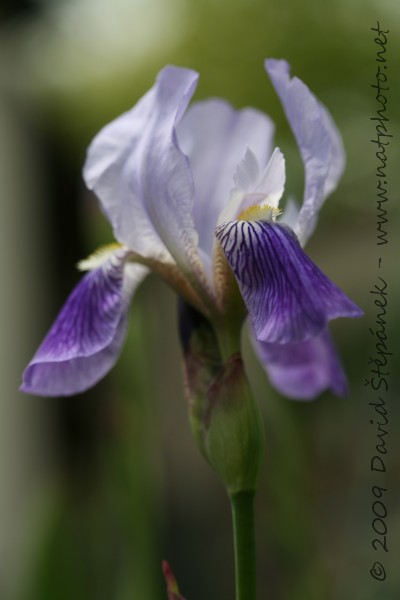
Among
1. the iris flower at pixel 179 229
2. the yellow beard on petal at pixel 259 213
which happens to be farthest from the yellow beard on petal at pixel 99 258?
the yellow beard on petal at pixel 259 213

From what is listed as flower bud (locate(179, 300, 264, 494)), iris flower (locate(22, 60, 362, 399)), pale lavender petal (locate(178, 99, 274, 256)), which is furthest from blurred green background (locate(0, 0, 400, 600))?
flower bud (locate(179, 300, 264, 494))

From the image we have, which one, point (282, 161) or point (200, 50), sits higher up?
point (200, 50)

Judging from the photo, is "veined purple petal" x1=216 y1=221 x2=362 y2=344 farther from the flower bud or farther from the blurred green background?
the blurred green background

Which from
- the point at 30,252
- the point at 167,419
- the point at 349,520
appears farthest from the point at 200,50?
the point at 349,520

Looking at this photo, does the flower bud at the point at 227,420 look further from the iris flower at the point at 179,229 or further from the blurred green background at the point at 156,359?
the blurred green background at the point at 156,359

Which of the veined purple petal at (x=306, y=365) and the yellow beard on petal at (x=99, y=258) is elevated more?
the yellow beard on petal at (x=99, y=258)

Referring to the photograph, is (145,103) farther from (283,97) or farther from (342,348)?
(342,348)
